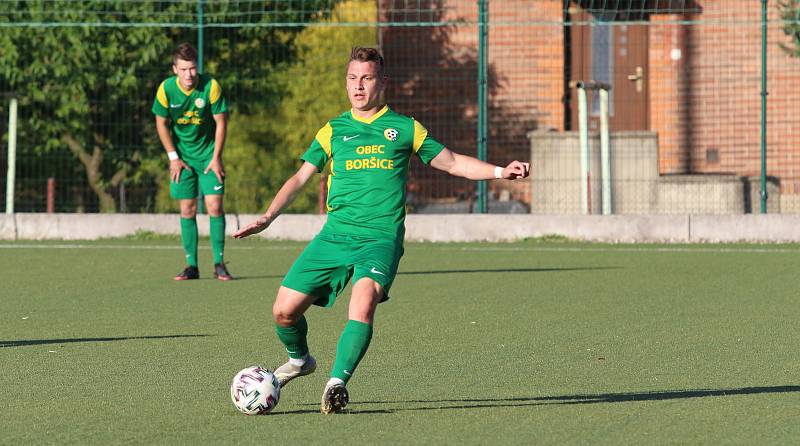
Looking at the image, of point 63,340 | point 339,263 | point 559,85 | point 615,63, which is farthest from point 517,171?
point 615,63

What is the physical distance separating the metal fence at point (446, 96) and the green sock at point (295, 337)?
1138 cm

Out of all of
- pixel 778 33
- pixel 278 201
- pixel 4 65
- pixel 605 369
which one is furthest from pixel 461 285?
pixel 4 65

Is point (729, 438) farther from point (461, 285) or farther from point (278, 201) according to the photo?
point (461, 285)

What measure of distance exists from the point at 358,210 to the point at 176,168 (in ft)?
22.6

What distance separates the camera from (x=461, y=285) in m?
13.0

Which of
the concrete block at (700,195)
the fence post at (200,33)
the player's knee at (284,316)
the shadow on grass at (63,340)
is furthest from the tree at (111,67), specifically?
the player's knee at (284,316)

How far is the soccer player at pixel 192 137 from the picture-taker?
13.3 meters

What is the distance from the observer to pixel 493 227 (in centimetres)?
1867

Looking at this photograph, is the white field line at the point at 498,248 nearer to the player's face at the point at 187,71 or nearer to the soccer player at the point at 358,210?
the player's face at the point at 187,71

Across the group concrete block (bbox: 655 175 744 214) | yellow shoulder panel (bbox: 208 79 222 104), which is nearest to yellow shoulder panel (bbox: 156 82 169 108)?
yellow shoulder panel (bbox: 208 79 222 104)

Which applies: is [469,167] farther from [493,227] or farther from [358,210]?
[493,227]

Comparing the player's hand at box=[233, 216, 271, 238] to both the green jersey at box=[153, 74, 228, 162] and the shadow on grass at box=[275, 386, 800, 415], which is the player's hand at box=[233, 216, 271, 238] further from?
the green jersey at box=[153, 74, 228, 162]

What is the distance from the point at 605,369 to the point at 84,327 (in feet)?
11.9

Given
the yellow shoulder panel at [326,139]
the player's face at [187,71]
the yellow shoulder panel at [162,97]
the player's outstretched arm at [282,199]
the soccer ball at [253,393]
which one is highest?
the player's face at [187,71]
